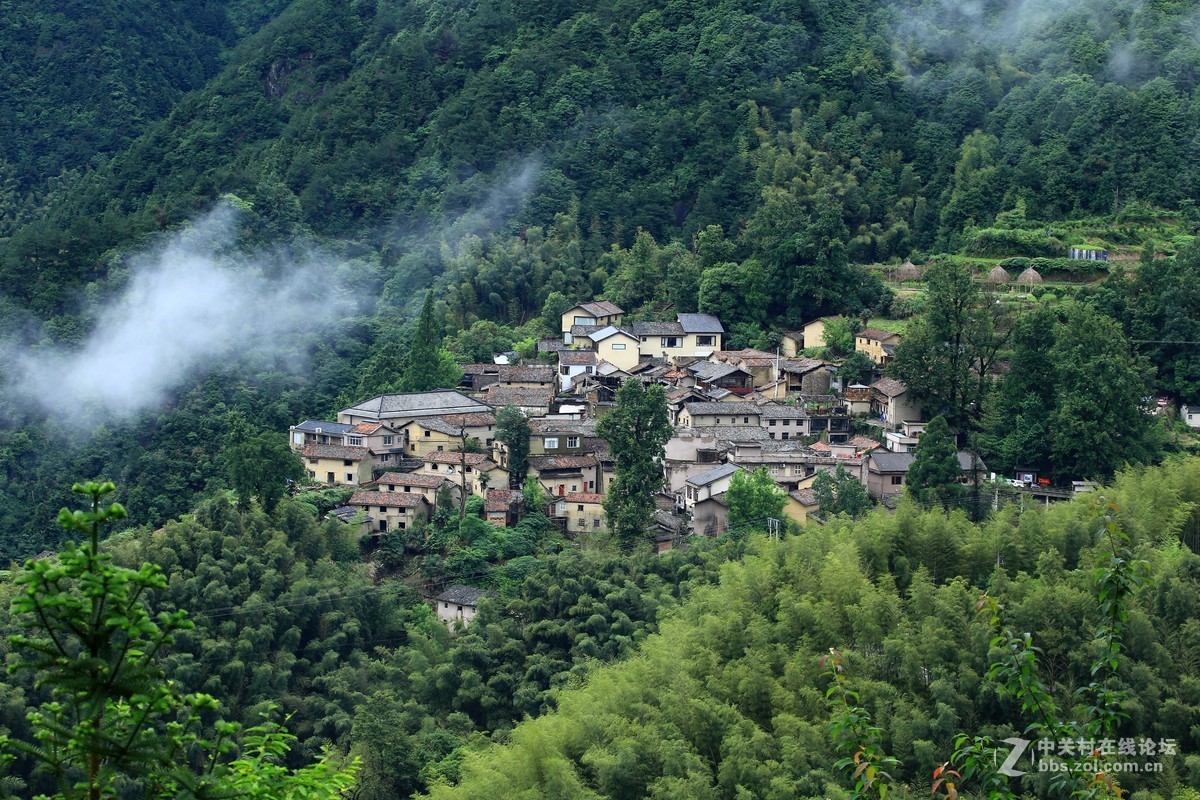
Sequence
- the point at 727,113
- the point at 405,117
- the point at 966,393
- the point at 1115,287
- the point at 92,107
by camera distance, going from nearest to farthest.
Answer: the point at 966,393, the point at 1115,287, the point at 727,113, the point at 405,117, the point at 92,107

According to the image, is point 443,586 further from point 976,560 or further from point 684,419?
point 976,560

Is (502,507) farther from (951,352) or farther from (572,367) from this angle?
(951,352)

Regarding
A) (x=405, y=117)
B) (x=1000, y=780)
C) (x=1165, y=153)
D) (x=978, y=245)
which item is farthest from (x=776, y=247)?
(x=1000, y=780)

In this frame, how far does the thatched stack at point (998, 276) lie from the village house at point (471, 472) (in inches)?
354

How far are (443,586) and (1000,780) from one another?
1303cm

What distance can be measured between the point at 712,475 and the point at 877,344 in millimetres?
4860

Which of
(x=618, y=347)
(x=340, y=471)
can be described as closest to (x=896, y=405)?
(x=618, y=347)

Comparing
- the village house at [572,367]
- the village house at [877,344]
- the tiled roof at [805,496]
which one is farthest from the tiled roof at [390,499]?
the village house at [877,344]

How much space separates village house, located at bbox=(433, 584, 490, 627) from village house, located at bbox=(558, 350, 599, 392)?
559cm

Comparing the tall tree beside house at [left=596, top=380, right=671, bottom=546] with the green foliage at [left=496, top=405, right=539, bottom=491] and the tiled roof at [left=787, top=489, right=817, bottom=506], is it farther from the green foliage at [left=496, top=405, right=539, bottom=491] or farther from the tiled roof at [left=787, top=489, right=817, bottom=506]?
the tiled roof at [left=787, top=489, right=817, bottom=506]

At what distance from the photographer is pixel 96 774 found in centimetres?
371

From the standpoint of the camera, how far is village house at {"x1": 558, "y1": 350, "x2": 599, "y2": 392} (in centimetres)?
2147

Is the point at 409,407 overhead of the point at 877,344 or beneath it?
beneath

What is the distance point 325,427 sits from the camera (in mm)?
19859
